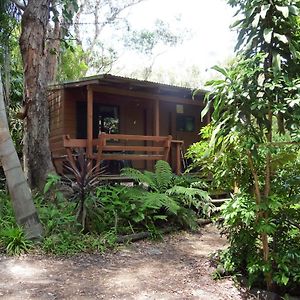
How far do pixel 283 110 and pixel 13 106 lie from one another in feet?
35.8

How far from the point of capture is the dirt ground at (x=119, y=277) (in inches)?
174

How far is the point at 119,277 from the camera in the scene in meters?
5.01

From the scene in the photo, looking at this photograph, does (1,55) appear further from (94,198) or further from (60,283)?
(60,283)

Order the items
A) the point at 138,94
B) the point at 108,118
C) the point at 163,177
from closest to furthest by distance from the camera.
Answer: the point at 163,177 → the point at 138,94 → the point at 108,118

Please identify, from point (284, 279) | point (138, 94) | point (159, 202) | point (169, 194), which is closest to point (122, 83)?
point (138, 94)

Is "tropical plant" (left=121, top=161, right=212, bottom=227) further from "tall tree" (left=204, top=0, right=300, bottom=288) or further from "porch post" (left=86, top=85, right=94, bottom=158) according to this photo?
"tall tree" (left=204, top=0, right=300, bottom=288)

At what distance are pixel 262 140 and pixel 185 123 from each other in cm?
1077

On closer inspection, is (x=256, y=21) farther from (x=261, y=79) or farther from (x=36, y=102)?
(x=36, y=102)

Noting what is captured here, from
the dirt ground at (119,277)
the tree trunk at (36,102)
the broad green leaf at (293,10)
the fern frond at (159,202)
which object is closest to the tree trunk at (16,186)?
the dirt ground at (119,277)

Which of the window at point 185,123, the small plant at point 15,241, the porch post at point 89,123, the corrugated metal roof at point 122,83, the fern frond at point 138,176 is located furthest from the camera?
the window at point 185,123

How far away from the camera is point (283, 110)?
13.7ft

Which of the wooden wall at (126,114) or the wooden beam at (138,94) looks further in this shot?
the wooden wall at (126,114)

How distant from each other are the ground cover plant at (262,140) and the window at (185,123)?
9959 millimetres

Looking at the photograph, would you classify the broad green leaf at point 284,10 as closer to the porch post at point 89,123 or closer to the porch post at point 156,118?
the porch post at point 89,123
